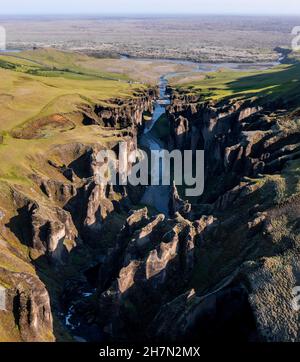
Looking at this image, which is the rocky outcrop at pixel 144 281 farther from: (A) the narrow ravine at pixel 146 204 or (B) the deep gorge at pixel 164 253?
(A) the narrow ravine at pixel 146 204

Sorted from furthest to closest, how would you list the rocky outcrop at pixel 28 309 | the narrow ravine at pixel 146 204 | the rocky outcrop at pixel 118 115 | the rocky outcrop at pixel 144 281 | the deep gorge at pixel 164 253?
the rocky outcrop at pixel 118 115 < the narrow ravine at pixel 146 204 < the rocky outcrop at pixel 144 281 < the rocky outcrop at pixel 28 309 < the deep gorge at pixel 164 253

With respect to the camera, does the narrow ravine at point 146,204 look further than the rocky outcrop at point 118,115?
No

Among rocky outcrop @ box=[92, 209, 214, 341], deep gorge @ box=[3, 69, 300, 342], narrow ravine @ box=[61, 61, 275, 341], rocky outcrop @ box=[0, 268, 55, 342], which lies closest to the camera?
deep gorge @ box=[3, 69, 300, 342]

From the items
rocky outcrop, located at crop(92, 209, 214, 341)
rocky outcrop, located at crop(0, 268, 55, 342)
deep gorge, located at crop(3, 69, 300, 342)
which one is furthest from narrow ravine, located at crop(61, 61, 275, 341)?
rocky outcrop, located at crop(0, 268, 55, 342)

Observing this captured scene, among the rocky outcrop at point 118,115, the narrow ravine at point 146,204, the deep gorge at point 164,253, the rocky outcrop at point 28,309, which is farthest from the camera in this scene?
the rocky outcrop at point 118,115

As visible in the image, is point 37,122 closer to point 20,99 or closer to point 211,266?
point 20,99

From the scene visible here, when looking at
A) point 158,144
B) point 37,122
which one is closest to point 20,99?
point 37,122

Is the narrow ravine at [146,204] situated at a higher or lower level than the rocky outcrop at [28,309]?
lower

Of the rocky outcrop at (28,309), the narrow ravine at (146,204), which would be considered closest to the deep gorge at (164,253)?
the rocky outcrop at (28,309)

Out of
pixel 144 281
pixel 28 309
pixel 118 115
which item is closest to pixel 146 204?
pixel 144 281

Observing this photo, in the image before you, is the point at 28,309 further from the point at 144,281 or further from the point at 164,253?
the point at 164,253

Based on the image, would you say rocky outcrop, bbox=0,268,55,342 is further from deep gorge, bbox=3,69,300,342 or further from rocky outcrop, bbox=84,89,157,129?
rocky outcrop, bbox=84,89,157,129
